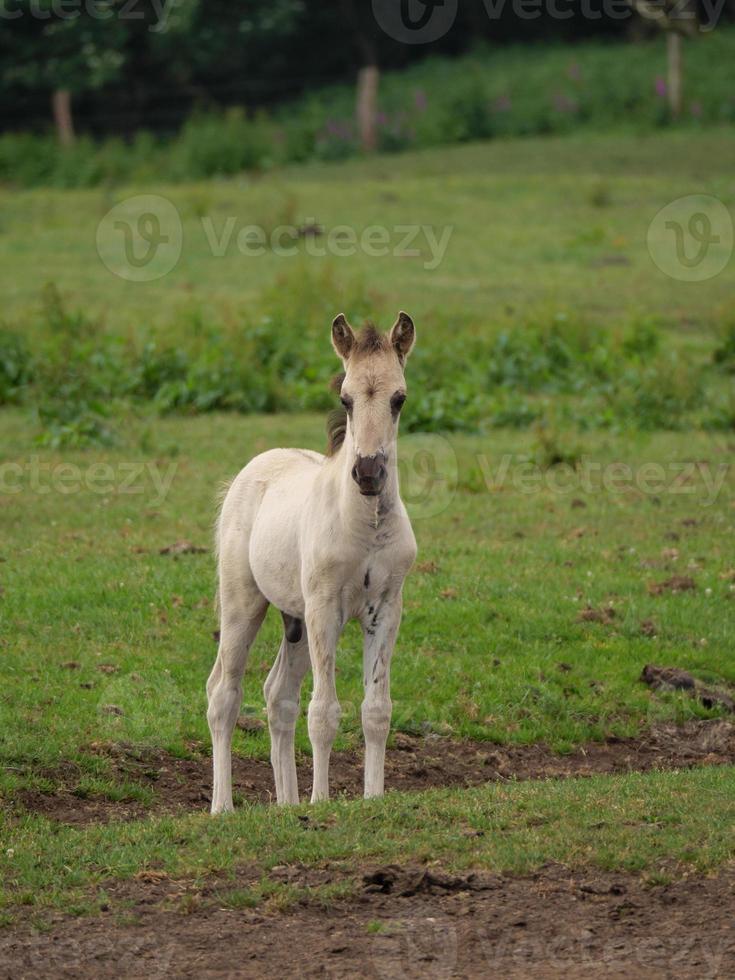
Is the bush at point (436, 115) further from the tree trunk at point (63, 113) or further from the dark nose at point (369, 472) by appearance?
the dark nose at point (369, 472)

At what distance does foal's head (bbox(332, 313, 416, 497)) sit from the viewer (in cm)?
710

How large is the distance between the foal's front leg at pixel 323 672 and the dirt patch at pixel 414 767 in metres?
1.19

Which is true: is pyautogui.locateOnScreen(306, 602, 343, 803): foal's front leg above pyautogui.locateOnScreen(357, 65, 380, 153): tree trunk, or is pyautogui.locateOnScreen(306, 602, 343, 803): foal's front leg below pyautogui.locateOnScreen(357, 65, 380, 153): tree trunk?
below

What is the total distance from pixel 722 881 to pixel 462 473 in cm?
924

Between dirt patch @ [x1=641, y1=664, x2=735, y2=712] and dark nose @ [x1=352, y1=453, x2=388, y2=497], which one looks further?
dirt patch @ [x1=641, y1=664, x2=735, y2=712]

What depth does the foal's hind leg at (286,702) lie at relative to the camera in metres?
8.23

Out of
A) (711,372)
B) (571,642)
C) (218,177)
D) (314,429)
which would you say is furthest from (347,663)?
(218,177)

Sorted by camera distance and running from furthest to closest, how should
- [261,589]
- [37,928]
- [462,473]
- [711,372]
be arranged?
[711,372] → [462,473] → [261,589] → [37,928]

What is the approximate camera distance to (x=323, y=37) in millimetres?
46375

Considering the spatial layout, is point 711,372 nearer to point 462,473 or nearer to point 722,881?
point 462,473

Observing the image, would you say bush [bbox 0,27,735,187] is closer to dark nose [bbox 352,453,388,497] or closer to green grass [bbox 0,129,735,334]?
green grass [bbox 0,129,735,334]

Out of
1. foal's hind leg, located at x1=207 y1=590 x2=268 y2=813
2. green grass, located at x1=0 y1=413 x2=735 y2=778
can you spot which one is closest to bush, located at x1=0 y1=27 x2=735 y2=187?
green grass, located at x1=0 y1=413 x2=735 y2=778

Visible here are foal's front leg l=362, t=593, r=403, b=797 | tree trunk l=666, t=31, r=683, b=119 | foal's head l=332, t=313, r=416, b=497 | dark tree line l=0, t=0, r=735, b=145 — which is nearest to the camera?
foal's head l=332, t=313, r=416, b=497

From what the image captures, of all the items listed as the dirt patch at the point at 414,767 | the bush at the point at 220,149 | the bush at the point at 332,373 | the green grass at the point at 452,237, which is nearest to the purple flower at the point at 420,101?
the green grass at the point at 452,237
